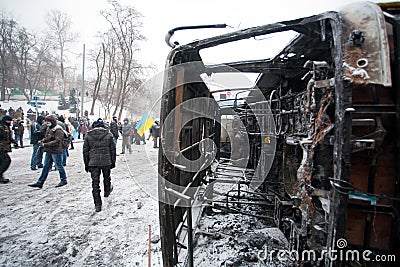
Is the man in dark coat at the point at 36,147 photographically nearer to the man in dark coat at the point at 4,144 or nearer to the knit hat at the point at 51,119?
the man in dark coat at the point at 4,144

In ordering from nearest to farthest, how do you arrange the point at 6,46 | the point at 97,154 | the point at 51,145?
the point at 97,154 < the point at 51,145 < the point at 6,46

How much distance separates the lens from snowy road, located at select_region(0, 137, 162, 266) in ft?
10.2

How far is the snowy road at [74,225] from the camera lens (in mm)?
3123

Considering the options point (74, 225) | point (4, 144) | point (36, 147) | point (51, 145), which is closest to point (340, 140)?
point (74, 225)

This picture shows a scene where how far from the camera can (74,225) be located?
4023mm

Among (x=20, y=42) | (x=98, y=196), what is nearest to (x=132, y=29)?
(x=20, y=42)

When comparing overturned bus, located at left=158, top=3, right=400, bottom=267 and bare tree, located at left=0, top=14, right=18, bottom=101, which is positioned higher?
bare tree, located at left=0, top=14, right=18, bottom=101

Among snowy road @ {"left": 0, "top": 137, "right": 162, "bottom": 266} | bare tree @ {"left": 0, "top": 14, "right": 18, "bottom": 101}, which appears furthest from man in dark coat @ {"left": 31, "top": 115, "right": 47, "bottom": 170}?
bare tree @ {"left": 0, "top": 14, "right": 18, "bottom": 101}

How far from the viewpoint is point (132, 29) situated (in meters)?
22.1

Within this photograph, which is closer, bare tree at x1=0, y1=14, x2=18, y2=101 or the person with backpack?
the person with backpack

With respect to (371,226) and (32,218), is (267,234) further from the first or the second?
(32,218)

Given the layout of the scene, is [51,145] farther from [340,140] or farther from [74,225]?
[340,140]

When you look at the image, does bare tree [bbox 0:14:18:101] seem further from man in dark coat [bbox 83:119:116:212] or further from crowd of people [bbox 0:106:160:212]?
man in dark coat [bbox 83:119:116:212]

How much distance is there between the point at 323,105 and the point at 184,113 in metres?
1.84
